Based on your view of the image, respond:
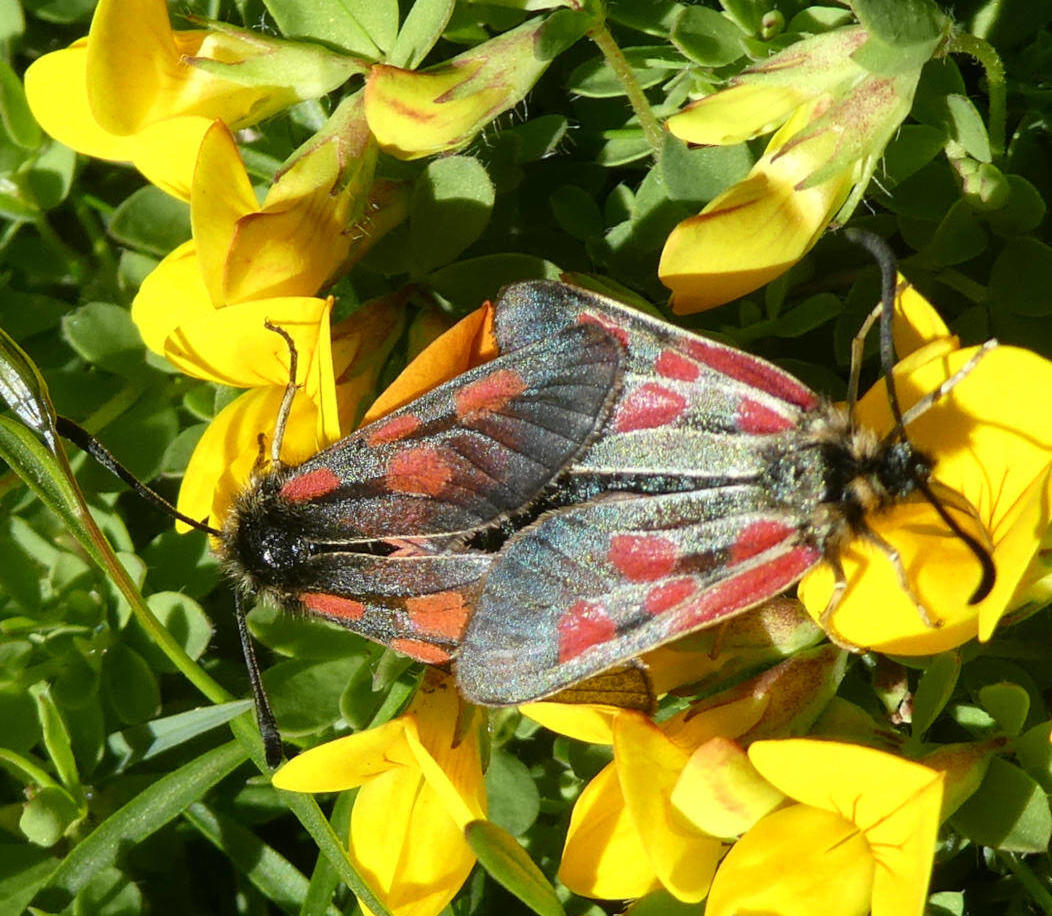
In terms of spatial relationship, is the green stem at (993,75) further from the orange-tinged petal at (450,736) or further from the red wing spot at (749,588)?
the orange-tinged petal at (450,736)

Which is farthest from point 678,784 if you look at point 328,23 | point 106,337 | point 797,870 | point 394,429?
point 106,337

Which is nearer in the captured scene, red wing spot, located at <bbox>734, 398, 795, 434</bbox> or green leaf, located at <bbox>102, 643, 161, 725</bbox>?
red wing spot, located at <bbox>734, 398, 795, 434</bbox>

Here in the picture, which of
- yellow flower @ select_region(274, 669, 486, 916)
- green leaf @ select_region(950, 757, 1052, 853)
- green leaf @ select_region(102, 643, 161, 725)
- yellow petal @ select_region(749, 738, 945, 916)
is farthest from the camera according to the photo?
green leaf @ select_region(102, 643, 161, 725)

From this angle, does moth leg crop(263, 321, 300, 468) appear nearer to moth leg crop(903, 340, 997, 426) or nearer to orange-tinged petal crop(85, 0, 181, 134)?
orange-tinged petal crop(85, 0, 181, 134)

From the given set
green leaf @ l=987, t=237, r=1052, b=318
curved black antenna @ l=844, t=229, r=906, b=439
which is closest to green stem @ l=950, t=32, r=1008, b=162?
green leaf @ l=987, t=237, r=1052, b=318

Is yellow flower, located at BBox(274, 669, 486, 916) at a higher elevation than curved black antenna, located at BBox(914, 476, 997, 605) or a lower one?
lower

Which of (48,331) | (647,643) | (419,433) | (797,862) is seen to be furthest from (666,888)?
(48,331)
